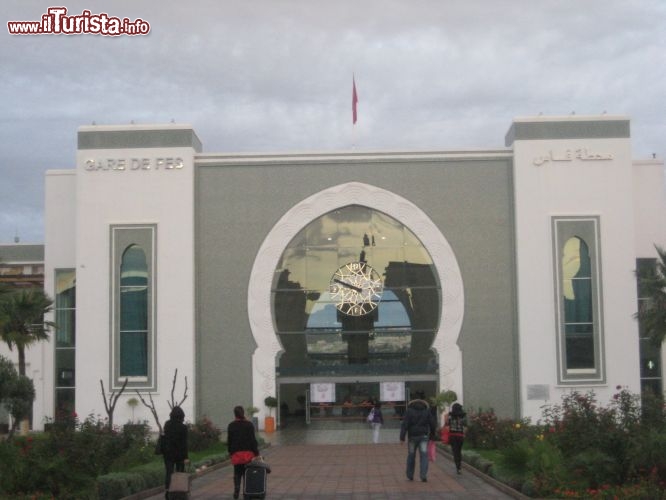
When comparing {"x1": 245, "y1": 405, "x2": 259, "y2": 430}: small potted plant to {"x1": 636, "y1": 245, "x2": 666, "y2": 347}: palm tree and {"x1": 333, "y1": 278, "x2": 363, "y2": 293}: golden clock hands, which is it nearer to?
{"x1": 333, "y1": 278, "x2": 363, "y2": 293}: golden clock hands

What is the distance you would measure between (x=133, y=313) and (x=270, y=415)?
6.33 meters

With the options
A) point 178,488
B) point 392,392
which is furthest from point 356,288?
point 178,488

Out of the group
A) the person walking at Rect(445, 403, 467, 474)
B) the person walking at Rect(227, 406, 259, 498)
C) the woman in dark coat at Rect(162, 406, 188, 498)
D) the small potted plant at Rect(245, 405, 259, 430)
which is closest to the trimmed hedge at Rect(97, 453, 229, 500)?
the woman in dark coat at Rect(162, 406, 188, 498)

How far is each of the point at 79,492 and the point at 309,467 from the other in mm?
8401

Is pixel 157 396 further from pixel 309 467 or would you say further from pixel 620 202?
pixel 620 202

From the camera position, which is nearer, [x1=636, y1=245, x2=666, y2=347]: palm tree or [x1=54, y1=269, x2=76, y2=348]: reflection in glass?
[x1=636, y1=245, x2=666, y2=347]: palm tree

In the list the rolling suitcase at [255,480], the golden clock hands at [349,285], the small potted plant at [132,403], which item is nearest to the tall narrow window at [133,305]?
the small potted plant at [132,403]

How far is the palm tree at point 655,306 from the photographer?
3194 cm

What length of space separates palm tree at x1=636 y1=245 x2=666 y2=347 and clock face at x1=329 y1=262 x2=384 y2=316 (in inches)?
383

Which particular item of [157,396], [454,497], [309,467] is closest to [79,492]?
[454,497]

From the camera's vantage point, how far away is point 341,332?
37.9 metres

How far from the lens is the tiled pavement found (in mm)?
16328

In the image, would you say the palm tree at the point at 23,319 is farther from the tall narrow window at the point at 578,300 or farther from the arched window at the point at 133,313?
the tall narrow window at the point at 578,300

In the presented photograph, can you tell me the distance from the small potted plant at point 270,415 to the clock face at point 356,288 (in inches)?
171
